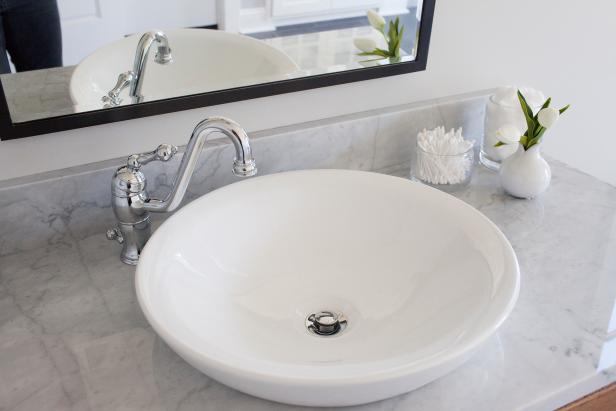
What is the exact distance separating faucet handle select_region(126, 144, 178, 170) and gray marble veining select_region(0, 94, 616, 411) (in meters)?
0.12

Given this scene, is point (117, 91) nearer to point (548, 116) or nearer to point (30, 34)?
point (30, 34)

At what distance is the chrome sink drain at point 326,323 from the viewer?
104cm

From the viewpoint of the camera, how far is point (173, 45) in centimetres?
115

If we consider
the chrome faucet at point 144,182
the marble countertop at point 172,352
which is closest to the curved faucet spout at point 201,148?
the chrome faucet at point 144,182

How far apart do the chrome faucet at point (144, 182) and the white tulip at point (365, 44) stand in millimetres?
440

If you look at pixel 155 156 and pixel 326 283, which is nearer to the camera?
pixel 155 156

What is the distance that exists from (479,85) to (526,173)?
0.32 m

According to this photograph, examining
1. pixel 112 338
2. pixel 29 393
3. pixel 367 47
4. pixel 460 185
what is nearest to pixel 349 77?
pixel 367 47

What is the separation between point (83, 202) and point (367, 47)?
64cm

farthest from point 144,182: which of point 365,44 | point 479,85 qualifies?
point 479,85

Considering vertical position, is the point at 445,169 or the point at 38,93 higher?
the point at 38,93

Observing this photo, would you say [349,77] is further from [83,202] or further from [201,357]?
[201,357]

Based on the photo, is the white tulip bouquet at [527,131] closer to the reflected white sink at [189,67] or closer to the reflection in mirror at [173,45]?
the reflection in mirror at [173,45]

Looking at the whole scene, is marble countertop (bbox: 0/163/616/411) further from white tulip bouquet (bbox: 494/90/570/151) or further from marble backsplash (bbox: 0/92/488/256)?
white tulip bouquet (bbox: 494/90/570/151)
